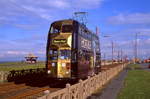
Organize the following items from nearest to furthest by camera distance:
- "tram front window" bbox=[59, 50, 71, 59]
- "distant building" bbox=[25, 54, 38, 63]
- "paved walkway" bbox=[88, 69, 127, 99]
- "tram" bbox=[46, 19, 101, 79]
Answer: "paved walkway" bbox=[88, 69, 127, 99], "tram" bbox=[46, 19, 101, 79], "tram front window" bbox=[59, 50, 71, 59], "distant building" bbox=[25, 54, 38, 63]

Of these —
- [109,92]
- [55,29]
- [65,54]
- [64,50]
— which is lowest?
[109,92]

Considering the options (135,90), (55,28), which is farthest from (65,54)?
(135,90)

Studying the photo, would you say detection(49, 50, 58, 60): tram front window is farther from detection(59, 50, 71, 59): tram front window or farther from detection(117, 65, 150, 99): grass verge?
detection(117, 65, 150, 99): grass verge

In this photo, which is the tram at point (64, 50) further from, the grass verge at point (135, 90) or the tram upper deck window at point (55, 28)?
the grass verge at point (135, 90)

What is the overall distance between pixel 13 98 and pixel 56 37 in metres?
7.56

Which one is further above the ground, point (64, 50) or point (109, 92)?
point (64, 50)

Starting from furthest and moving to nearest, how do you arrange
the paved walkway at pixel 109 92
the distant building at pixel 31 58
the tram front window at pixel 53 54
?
the distant building at pixel 31 58
the tram front window at pixel 53 54
the paved walkway at pixel 109 92

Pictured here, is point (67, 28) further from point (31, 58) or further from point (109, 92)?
point (31, 58)

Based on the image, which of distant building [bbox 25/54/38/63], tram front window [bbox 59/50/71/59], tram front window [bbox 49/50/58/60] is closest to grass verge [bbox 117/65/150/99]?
tram front window [bbox 59/50/71/59]

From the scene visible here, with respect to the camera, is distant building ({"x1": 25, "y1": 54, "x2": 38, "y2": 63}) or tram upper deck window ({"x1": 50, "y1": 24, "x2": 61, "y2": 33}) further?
distant building ({"x1": 25, "y1": 54, "x2": 38, "y2": 63})

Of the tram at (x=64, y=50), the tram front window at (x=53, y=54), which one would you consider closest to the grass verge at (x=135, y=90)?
the tram at (x=64, y=50)

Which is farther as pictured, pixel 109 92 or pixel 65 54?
pixel 65 54

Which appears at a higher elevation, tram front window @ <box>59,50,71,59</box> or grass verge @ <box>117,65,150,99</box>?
tram front window @ <box>59,50,71,59</box>

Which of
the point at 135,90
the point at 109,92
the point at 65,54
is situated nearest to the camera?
the point at 109,92
